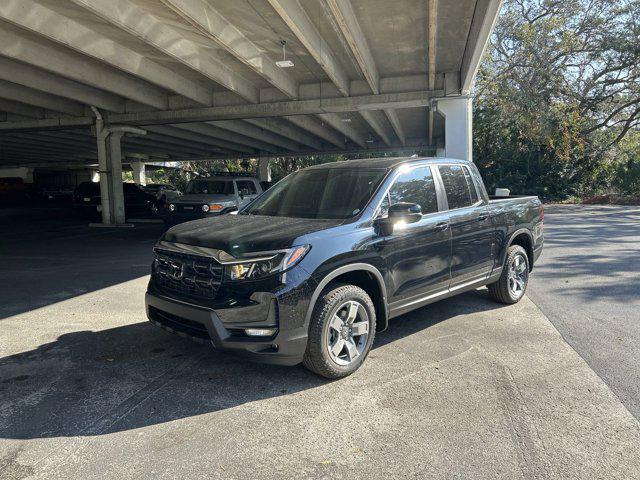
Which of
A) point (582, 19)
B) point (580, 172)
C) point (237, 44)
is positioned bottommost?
point (580, 172)

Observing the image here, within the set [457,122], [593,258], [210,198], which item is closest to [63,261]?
[210,198]

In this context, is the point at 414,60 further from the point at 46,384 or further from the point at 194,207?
the point at 46,384

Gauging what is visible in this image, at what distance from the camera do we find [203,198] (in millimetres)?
13891

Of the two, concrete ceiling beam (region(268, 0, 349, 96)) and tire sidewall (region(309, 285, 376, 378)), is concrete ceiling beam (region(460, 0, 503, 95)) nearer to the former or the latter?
concrete ceiling beam (region(268, 0, 349, 96))

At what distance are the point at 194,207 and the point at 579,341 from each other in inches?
425

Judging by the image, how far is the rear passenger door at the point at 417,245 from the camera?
4.55m

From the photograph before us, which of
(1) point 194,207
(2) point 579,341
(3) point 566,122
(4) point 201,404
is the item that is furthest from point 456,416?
(3) point 566,122

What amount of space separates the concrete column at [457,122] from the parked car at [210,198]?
6515 mm

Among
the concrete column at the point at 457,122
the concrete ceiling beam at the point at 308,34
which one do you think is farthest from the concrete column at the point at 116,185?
the concrete column at the point at 457,122

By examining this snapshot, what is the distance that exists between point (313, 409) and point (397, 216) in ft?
5.91

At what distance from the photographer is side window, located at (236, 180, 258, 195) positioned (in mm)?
15227

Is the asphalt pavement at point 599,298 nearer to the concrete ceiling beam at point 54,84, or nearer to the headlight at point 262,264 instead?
the headlight at point 262,264

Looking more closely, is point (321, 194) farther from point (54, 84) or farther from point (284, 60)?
point (54, 84)

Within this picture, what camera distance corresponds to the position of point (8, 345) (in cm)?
504
